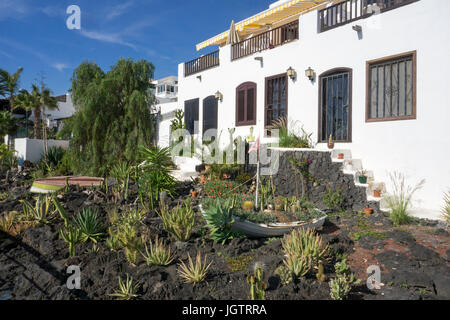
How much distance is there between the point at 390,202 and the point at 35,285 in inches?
297

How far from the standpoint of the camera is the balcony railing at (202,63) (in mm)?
15273

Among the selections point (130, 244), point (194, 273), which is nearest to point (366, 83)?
point (194, 273)

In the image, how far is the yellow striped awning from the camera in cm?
1314

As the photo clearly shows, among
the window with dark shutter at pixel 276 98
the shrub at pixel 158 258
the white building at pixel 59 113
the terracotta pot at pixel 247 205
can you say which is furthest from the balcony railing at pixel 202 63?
the white building at pixel 59 113

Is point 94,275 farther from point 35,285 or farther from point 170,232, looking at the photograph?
point 170,232

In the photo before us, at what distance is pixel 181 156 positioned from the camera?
14320mm

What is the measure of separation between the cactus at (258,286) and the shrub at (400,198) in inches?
162

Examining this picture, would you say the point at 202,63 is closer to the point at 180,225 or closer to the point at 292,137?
the point at 292,137

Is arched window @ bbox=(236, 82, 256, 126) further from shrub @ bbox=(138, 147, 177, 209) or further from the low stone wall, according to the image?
shrub @ bbox=(138, 147, 177, 209)

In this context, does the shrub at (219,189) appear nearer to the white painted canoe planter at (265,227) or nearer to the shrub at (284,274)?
the white painted canoe planter at (265,227)

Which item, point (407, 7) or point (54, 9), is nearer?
point (407, 7)

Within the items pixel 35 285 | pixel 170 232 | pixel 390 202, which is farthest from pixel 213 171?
pixel 35 285

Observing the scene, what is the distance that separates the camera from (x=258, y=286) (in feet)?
14.7

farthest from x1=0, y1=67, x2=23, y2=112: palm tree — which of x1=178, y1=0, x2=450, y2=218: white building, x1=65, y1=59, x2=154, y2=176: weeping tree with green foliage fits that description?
x1=178, y1=0, x2=450, y2=218: white building
